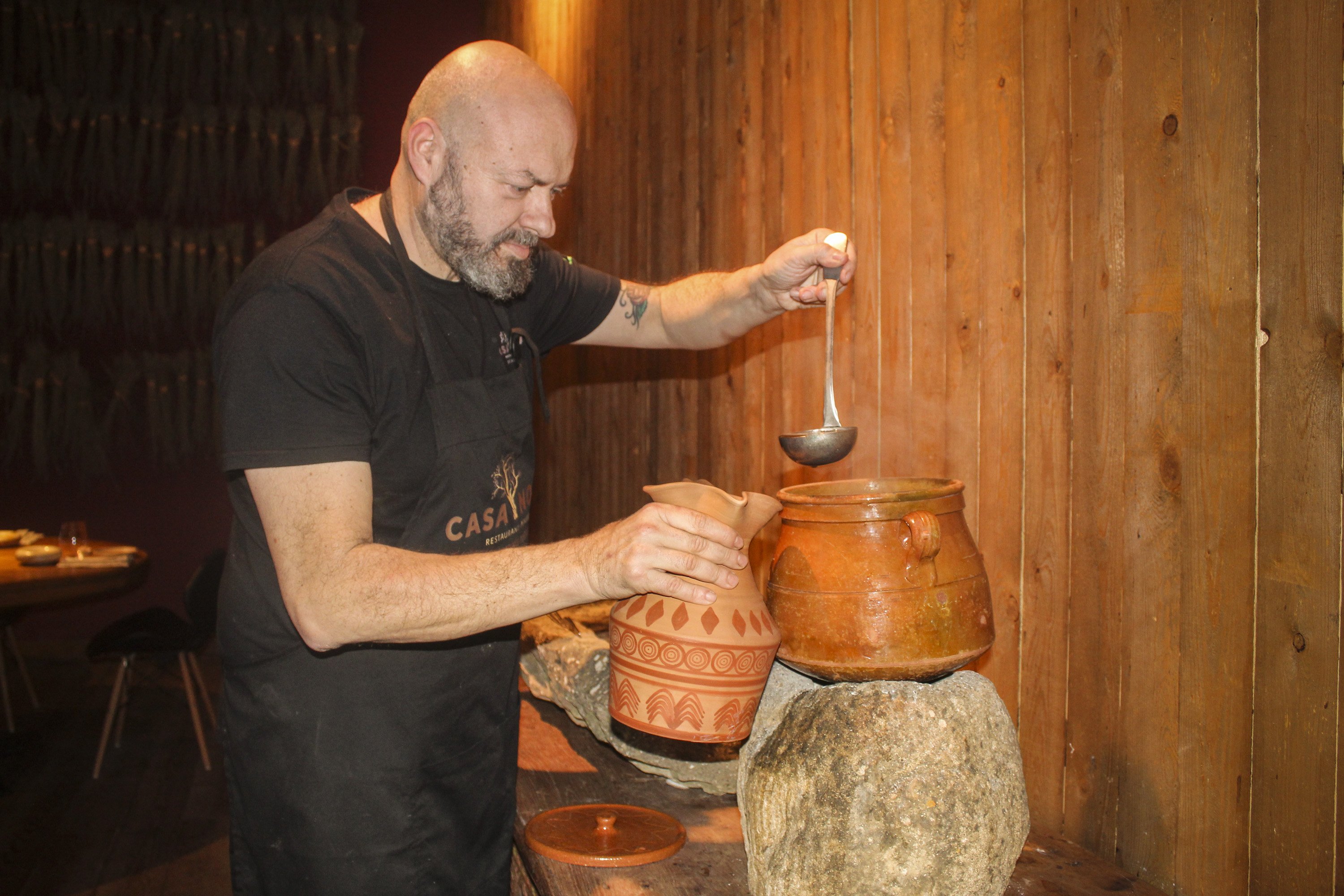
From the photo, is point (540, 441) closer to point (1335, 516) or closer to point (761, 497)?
point (761, 497)

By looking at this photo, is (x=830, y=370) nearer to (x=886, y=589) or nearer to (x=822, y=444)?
(x=822, y=444)

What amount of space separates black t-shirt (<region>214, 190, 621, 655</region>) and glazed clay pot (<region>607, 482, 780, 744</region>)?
0.50m

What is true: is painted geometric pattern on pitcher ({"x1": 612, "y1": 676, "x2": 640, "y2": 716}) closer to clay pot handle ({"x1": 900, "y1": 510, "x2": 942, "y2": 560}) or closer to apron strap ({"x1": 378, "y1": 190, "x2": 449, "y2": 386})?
clay pot handle ({"x1": 900, "y1": 510, "x2": 942, "y2": 560})

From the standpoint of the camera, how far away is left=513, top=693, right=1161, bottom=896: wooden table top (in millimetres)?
1642

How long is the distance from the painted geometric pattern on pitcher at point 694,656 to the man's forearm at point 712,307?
0.86 meters

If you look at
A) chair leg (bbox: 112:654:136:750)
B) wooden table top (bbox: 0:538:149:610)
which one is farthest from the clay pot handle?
chair leg (bbox: 112:654:136:750)

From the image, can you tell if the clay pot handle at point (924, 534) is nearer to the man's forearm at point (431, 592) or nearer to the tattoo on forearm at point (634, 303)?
the man's forearm at point (431, 592)

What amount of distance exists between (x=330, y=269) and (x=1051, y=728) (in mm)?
1555

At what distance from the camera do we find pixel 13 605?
359 centimetres

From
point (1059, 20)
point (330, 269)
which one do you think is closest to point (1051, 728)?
point (1059, 20)

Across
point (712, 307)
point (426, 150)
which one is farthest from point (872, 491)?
A: point (426, 150)

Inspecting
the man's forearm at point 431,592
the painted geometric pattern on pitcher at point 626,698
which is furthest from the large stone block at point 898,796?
the man's forearm at point 431,592

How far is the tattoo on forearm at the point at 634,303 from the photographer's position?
230cm

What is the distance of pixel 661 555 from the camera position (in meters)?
1.32
